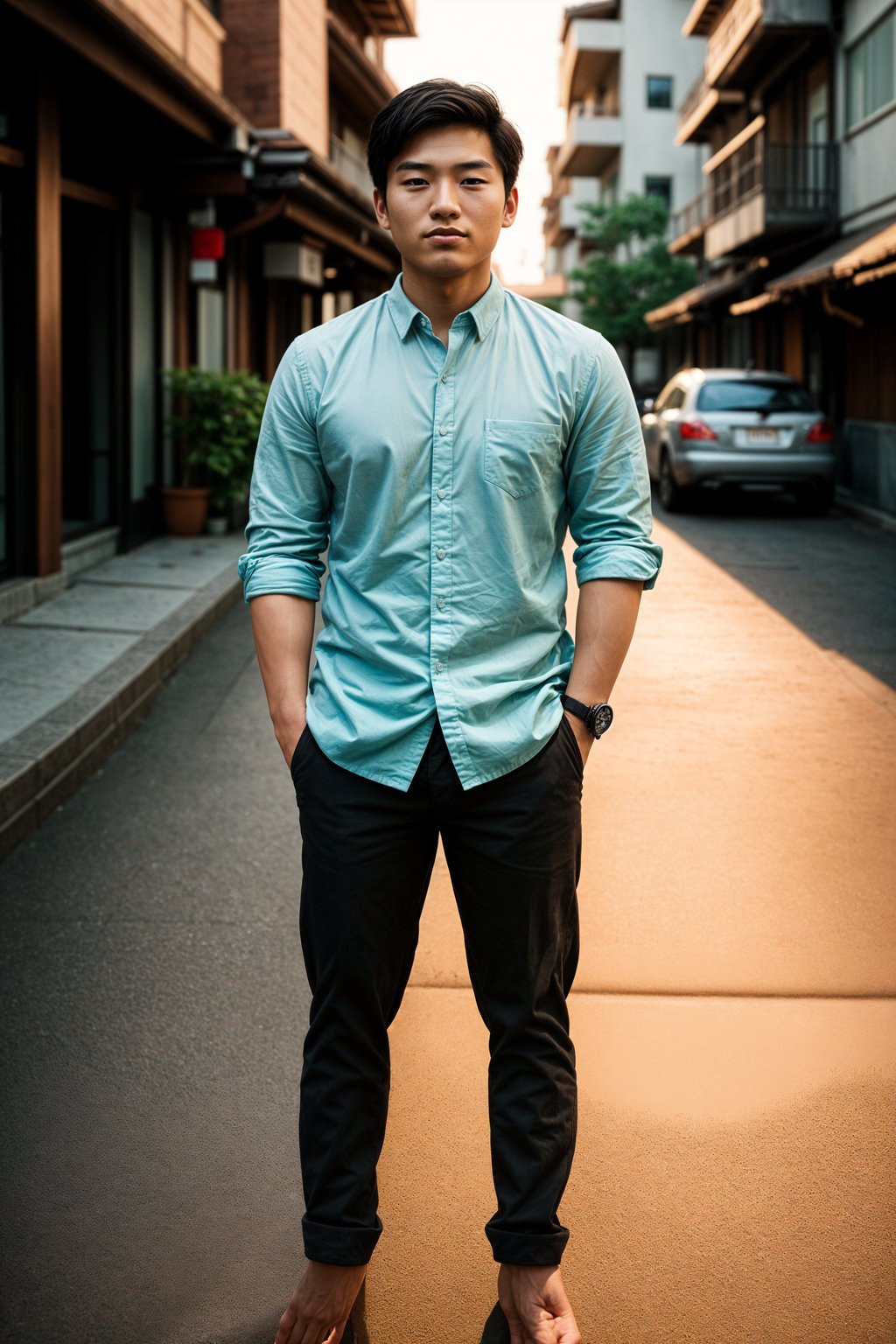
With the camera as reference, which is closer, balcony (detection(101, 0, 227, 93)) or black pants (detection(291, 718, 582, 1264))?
black pants (detection(291, 718, 582, 1264))

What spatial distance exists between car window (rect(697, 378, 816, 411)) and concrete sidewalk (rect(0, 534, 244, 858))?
24.5ft

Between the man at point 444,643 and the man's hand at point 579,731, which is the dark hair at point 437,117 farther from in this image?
the man's hand at point 579,731

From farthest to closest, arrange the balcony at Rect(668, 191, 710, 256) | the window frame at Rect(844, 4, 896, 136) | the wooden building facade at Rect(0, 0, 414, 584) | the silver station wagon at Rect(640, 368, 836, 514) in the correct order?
the balcony at Rect(668, 191, 710, 256) → the window frame at Rect(844, 4, 896, 136) → the silver station wagon at Rect(640, 368, 836, 514) → the wooden building facade at Rect(0, 0, 414, 584)

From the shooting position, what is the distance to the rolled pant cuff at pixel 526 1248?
8.09 ft

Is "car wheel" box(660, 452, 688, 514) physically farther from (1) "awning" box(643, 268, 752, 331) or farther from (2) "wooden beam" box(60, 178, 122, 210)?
(1) "awning" box(643, 268, 752, 331)

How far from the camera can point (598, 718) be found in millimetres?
2523

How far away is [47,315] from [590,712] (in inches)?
328

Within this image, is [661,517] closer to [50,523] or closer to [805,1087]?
[50,523]

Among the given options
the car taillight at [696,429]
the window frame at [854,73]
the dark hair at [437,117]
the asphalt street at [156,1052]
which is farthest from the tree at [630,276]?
the dark hair at [437,117]

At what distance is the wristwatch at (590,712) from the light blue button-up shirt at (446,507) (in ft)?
0.10

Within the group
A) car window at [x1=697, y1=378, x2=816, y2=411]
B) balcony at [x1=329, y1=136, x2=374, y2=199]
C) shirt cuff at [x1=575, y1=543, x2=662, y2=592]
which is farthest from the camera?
balcony at [x1=329, y1=136, x2=374, y2=199]

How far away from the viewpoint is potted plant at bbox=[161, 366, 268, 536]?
13.9m

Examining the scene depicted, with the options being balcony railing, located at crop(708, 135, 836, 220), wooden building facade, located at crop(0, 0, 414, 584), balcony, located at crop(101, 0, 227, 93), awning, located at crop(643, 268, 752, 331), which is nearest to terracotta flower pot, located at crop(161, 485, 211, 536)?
wooden building facade, located at crop(0, 0, 414, 584)

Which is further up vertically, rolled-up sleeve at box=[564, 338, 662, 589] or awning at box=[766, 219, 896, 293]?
awning at box=[766, 219, 896, 293]
